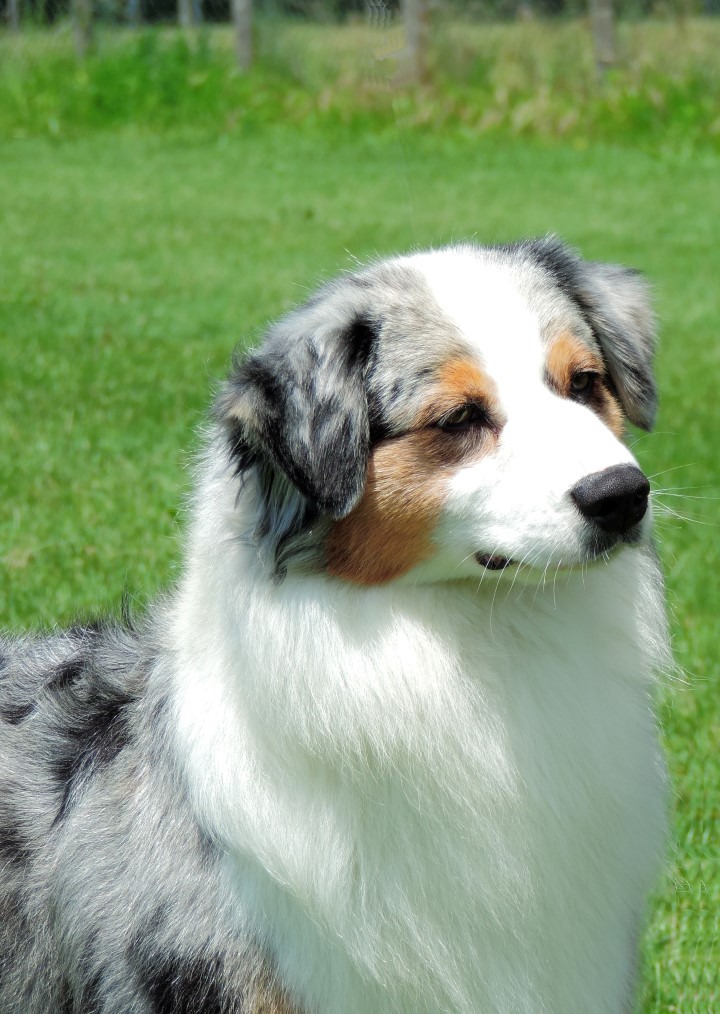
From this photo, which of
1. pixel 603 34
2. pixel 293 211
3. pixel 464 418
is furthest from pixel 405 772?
pixel 603 34

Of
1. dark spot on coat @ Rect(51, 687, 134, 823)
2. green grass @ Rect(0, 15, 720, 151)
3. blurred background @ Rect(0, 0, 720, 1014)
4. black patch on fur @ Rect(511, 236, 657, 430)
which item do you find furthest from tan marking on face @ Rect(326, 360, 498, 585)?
green grass @ Rect(0, 15, 720, 151)

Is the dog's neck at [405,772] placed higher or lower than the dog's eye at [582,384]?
lower

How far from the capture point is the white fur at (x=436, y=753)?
8.77 ft

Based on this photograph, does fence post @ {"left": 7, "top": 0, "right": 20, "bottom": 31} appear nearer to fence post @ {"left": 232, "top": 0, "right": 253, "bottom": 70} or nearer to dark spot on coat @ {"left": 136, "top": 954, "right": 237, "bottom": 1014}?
fence post @ {"left": 232, "top": 0, "right": 253, "bottom": 70}

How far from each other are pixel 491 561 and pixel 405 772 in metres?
0.47

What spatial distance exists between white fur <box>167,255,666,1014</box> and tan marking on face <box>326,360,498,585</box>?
4 centimetres

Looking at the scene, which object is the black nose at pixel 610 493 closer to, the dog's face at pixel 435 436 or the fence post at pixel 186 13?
the dog's face at pixel 435 436

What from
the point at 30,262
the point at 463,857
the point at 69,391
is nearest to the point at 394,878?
the point at 463,857

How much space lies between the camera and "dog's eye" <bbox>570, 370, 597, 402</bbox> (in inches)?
111

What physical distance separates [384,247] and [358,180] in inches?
146

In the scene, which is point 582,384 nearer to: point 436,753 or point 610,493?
point 610,493

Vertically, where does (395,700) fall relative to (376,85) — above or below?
above

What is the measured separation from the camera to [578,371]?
280 cm

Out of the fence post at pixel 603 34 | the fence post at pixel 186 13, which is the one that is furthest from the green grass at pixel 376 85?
the fence post at pixel 186 13
